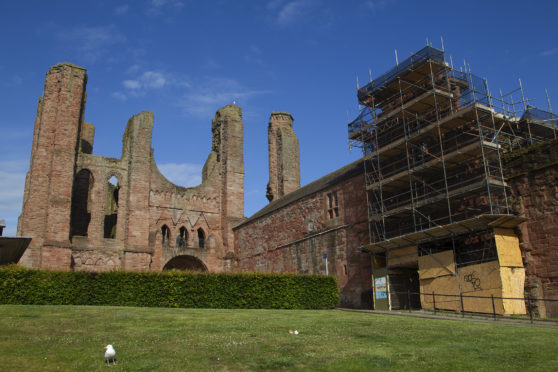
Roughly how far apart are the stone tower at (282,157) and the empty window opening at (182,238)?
759 cm

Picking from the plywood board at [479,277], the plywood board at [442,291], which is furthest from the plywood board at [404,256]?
the plywood board at [479,277]

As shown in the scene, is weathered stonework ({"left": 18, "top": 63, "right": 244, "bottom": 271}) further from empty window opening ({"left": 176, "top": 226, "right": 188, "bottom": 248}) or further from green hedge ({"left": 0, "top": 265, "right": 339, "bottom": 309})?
green hedge ({"left": 0, "top": 265, "right": 339, "bottom": 309})

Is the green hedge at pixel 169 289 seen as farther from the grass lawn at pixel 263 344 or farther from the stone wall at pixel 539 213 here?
the stone wall at pixel 539 213

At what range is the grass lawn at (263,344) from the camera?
827 cm

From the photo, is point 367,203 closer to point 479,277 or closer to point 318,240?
point 318,240

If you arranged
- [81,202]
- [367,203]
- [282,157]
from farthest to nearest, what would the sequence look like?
1. [282,157]
2. [81,202]
3. [367,203]

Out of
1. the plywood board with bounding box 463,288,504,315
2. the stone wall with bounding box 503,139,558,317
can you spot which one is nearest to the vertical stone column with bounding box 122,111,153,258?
the plywood board with bounding box 463,288,504,315

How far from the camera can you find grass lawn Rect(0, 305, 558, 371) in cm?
827

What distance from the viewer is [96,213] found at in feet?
107

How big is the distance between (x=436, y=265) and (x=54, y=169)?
23.0 meters

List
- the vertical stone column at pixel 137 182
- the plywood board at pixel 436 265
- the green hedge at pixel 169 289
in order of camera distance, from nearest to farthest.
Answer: the green hedge at pixel 169 289 < the plywood board at pixel 436 265 < the vertical stone column at pixel 137 182

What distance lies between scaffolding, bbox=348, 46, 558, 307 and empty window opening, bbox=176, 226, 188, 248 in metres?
16.2

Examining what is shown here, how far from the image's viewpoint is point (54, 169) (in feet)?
98.9

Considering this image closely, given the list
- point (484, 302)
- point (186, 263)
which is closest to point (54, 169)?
point (186, 263)
